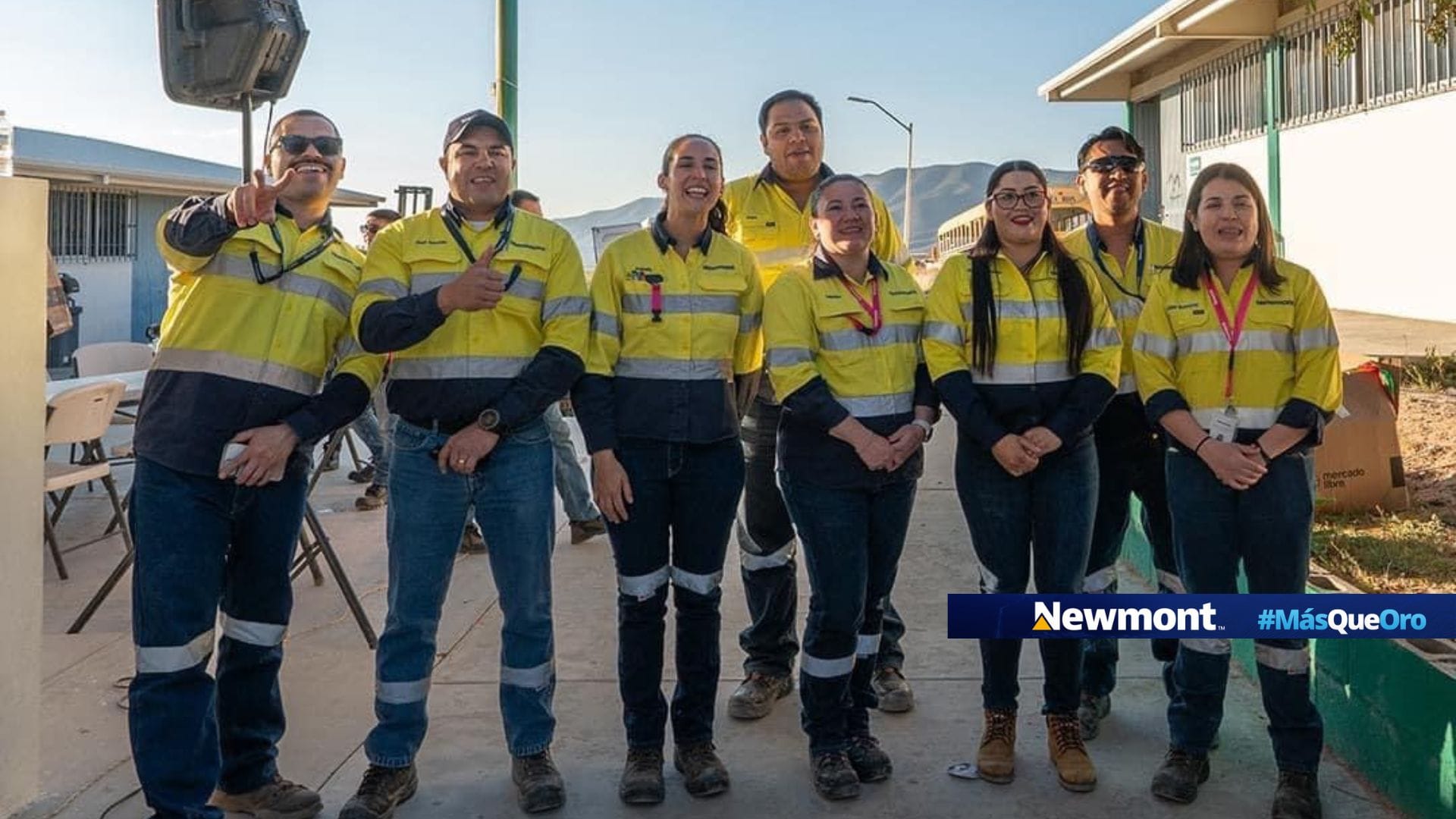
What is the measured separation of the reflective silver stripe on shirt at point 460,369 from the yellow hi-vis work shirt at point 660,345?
9.2 inches

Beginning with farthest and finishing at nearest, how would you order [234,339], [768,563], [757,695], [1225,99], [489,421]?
[1225,99]
[768,563]
[757,695]
[489,421]
[234,339]

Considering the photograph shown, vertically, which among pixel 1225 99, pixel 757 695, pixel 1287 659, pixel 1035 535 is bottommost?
pixel 757 695

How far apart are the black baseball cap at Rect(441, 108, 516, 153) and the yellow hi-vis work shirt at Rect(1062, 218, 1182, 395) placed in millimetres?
1908

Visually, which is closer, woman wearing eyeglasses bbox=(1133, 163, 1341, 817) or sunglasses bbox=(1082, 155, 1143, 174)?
woman wearing eyeglasses bbox=(1133, 163, 1341, 817)

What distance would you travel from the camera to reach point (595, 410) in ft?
12.0

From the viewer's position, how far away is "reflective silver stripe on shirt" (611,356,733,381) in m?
3.69

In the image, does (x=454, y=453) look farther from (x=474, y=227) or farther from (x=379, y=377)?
(x=474, y=227)

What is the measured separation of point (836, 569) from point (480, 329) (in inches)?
51.5

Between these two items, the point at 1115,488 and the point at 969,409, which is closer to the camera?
the point at 969,409

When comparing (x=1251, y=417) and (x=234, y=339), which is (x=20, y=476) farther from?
(x=1251, y=417)

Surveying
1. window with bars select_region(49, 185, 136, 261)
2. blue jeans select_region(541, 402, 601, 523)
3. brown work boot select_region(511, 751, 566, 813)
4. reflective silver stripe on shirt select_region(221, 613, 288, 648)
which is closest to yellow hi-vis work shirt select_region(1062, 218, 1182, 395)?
brown work boot select_region(511, 751, 566, 813)

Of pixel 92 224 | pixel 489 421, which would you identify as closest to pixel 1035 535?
pixel 489 421

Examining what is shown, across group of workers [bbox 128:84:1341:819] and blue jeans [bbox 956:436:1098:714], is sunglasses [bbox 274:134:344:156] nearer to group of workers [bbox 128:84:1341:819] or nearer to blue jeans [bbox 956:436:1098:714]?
group of workers [bbox 128:84:1341:819]

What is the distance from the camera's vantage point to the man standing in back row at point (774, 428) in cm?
439
